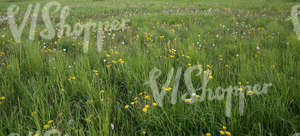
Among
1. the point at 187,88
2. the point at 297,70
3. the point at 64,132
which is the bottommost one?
the point at 64,132

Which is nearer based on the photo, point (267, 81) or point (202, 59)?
point (267, 81)

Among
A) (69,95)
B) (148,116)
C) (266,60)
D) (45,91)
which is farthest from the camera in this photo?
(266,60)

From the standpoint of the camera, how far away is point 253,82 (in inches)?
79.4

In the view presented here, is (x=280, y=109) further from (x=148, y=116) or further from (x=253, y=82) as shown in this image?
(x=148, y=116)

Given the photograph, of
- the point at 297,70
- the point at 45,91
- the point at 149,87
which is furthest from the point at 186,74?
the point at 45,91

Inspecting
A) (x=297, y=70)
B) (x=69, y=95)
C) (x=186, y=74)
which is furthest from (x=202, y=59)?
(x=69, y=95)

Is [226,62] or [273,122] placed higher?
[226,62]

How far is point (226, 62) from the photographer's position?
289cm

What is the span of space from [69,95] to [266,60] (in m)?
2.84

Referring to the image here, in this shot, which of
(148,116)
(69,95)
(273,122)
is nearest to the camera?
(273,122)

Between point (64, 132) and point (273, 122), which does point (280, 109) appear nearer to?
point (273, 122)

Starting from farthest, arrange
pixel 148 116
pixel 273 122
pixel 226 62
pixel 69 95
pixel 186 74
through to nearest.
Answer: pixel 226 62, pixel 186 74, pixel 69 95, pixel 148 116, pixel 273 122

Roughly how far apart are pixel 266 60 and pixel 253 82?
92 cm

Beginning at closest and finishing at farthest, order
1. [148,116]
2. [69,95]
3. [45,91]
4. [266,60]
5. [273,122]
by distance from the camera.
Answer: [273,122] < [148,116] < [45,91] < [69,95] < [266,60]
